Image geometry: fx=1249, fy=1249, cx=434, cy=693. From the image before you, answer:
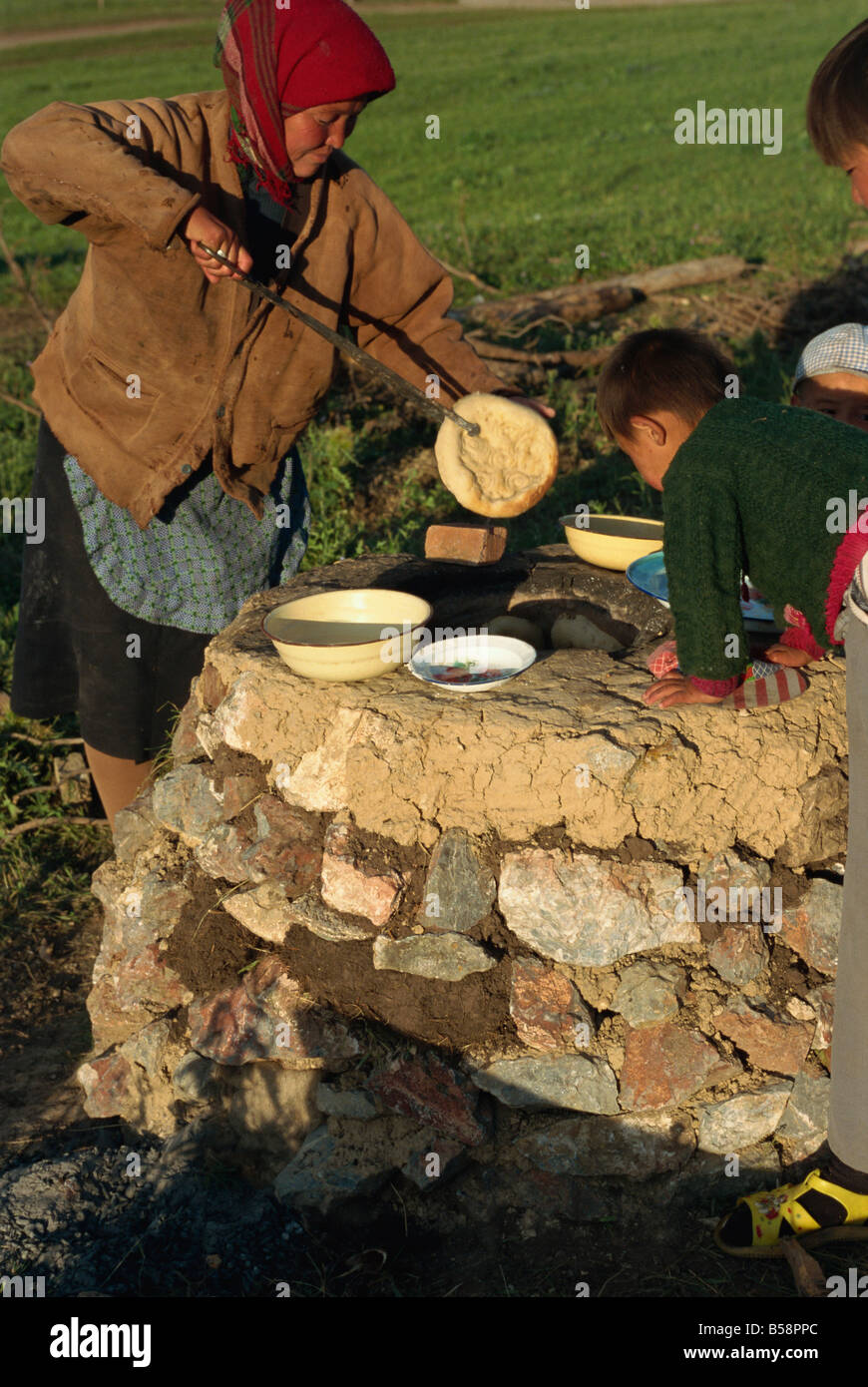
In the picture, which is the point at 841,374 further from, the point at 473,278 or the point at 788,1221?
the point at 473,278

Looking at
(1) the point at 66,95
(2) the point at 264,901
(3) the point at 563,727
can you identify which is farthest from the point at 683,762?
(1) the point at 66,95

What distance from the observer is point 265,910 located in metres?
2.82

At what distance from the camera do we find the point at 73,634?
3293 millimetres

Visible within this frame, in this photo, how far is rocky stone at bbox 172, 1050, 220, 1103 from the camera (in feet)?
9.27

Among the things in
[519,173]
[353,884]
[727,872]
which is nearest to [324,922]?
[353,884]

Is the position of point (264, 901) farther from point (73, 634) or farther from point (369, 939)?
point (73, 634)

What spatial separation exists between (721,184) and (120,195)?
11666mm

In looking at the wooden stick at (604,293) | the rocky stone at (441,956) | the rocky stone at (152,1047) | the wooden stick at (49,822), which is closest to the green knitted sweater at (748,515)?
the rocky stone at (441,956)

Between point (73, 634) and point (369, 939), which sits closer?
point (369, 939)

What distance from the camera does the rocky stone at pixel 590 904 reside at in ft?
8.41

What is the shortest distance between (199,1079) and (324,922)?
50 cm

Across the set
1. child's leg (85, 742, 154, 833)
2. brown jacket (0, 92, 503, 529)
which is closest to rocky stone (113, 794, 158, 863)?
child's leg (85, 742, 154, 833)

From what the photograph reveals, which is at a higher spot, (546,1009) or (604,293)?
(604,293)
